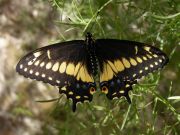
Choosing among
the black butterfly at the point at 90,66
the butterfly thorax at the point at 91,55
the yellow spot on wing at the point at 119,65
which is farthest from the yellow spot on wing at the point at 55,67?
the yellow spot on wing at the point at 119,65

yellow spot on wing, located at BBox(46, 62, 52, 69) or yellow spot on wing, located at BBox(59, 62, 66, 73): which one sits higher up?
yellow spot on wing, located at BBox(46, 62, 52, 69)

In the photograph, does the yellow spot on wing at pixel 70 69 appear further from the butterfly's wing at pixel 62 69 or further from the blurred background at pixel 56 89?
the blurred background at pixel 56 89

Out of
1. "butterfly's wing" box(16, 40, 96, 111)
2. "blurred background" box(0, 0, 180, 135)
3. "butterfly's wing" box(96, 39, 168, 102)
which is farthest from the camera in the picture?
"blurred background" box(0, 0, 180, 135)

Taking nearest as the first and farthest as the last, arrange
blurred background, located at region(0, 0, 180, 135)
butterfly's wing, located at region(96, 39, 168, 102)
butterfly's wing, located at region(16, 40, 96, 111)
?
butterfly's wing, located at region(96, 39, 168, 102)
butterfly's wing, located at region(16, 40, 96, 111)
blurred background, located at region(0, 0, 180, 135)

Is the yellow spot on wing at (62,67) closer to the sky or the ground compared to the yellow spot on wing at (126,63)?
closer to the ground

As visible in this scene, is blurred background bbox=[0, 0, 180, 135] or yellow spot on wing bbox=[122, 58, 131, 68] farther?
blurred background bbox=[0, 0, 180, 135]

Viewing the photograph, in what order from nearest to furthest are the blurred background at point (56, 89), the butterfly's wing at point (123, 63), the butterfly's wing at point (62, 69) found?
the butterfly's wing at point (123, 63) < the butterfly's wing at point (62, 69) < the blurred background at point (56, 89)

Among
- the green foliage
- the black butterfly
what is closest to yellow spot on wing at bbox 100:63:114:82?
the black butterfly

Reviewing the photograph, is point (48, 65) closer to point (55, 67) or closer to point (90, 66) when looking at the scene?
point (55, 67)

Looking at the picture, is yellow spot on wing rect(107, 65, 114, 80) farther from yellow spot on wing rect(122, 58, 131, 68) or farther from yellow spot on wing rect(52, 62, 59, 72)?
yellow spot on wing rect(52, 62, 59, 72)
